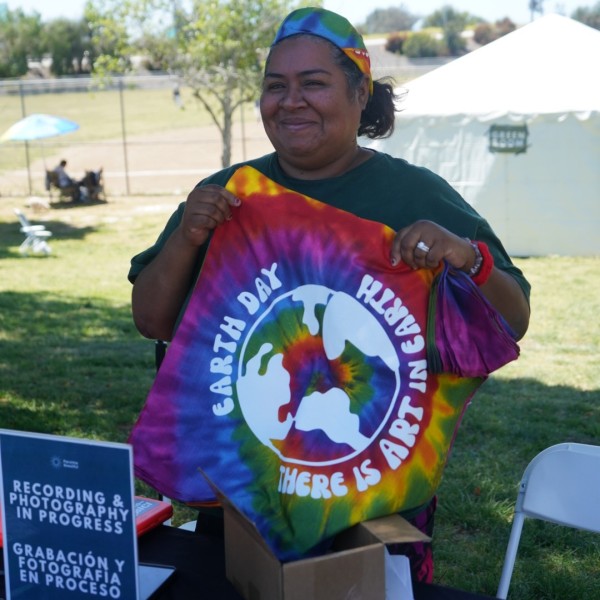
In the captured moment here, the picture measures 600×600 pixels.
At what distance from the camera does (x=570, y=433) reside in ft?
17.8

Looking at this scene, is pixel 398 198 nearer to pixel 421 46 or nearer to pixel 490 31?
pixel 421 46

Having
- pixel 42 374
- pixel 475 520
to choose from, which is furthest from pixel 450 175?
pixel 475 520

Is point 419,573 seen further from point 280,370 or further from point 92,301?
point 92,301

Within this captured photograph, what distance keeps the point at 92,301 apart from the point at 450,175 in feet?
17.5

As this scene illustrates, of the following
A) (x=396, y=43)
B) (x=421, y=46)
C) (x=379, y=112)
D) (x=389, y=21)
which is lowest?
(x=379, y=112)

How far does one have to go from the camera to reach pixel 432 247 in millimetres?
1917

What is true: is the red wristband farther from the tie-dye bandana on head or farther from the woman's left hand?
the tie-dye bandana on head

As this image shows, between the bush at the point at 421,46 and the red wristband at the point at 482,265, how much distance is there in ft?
186

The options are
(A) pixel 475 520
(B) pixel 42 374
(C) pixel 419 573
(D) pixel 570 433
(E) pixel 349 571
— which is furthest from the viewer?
(B) pixel 42 374

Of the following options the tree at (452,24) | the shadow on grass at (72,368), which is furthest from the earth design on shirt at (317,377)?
the tree at (452,24)

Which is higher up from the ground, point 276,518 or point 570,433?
point 276,518

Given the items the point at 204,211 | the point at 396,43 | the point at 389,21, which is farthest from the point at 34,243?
the point at 389,21

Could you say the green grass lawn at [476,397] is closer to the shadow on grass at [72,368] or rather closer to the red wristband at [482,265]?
the shadow on grass at [72,368]

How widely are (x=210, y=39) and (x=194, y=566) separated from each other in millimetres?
17666
